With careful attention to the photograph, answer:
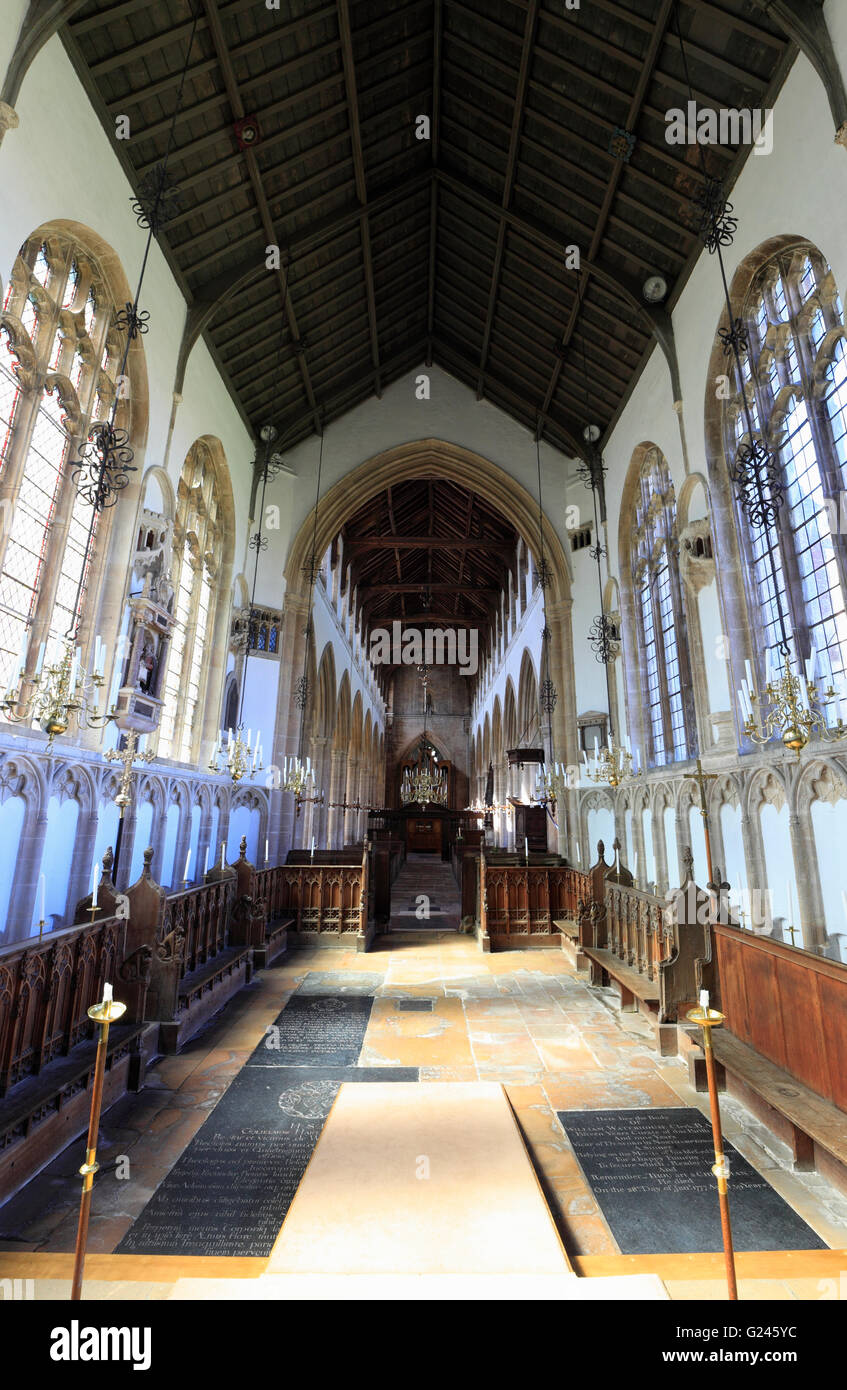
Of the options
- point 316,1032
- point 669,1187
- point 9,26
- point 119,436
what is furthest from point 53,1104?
point 9,26

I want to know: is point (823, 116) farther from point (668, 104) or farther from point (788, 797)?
→ point (788, 797)

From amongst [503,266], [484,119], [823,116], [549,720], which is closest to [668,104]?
[823,116]

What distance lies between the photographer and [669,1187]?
350cm

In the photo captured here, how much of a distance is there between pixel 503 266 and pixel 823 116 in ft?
23.3

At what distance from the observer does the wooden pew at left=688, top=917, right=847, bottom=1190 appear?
3.73m

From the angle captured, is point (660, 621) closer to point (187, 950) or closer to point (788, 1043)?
point (788, 1043)

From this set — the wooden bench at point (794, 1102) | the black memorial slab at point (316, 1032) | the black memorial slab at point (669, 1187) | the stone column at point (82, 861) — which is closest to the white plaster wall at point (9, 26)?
the stone column at point (82, 861)

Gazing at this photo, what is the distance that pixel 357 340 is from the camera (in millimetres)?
13883

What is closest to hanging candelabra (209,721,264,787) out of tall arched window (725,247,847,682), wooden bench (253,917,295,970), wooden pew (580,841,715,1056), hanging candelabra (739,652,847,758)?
wooden bench (253,917,295,970)

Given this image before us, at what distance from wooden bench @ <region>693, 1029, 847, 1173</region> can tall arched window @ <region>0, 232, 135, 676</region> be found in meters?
6.92

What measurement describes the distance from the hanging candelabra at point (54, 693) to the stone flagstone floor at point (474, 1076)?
8.44 ft

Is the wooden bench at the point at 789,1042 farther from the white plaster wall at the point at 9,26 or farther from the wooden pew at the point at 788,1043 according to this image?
the white plaster wall at the point at 9,26

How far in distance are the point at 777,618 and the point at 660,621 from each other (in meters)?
3.53

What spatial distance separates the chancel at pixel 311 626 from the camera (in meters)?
3.38
